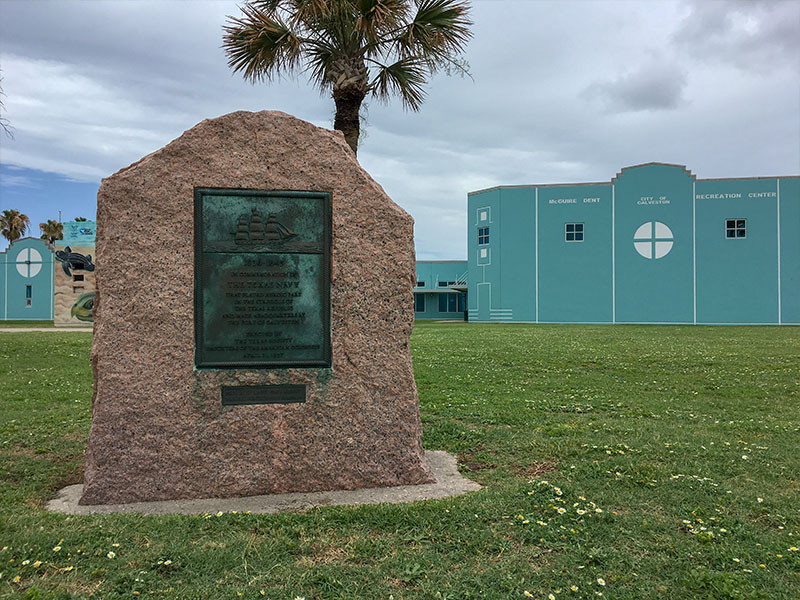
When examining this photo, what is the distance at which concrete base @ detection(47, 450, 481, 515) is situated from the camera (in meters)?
4.93

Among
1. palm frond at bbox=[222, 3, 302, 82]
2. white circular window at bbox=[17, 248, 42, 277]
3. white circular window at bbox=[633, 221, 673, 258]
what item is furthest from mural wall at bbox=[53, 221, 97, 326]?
white circular window at bbox=[633, 221, 673, 258]

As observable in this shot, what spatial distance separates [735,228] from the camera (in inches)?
1615

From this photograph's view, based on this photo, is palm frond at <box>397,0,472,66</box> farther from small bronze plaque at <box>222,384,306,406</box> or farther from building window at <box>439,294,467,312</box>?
building window at <box>439,294,467,312</box>

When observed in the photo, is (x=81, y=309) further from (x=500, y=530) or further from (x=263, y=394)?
(x=500, y=530)

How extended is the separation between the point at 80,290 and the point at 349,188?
36.2 metres

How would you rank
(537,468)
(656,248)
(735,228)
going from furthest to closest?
(656,248) → (735,228) → (537,468)

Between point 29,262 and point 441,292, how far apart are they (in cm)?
3449

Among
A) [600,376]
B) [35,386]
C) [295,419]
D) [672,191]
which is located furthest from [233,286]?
[672,191]

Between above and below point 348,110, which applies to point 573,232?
above

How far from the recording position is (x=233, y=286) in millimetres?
5328

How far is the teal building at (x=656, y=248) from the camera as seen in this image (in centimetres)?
4075

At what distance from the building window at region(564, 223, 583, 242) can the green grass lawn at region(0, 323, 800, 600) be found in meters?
35.5

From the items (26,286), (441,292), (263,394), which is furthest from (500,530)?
(26,286)

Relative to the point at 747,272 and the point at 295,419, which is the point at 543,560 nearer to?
the point at 295,419
